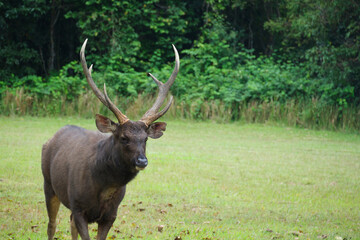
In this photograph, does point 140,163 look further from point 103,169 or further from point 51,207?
point 51,207

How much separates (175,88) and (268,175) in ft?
33.6

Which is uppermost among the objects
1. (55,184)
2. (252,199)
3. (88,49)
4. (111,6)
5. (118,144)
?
(111,6)

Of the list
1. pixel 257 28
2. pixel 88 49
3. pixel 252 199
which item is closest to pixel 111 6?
pixel 88 49

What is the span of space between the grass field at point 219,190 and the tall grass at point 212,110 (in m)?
2.60

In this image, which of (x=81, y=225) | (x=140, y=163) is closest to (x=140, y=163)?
(x=140, y=163)

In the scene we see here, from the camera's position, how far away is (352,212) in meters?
8.23

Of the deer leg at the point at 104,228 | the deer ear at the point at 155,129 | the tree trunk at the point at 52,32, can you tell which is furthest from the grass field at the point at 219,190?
the tree trunk at the point at 52,32

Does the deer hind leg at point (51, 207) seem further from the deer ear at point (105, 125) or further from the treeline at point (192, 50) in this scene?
the treeline at point (192, 50)

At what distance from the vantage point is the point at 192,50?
2325 centimetres

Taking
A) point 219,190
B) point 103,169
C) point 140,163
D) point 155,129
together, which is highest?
point 155,129

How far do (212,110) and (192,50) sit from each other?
4364mm

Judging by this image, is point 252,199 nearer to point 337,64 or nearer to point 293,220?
point 293,220

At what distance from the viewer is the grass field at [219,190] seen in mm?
6883

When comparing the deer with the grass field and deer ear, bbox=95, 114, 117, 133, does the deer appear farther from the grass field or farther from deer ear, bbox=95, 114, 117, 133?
the grass field
